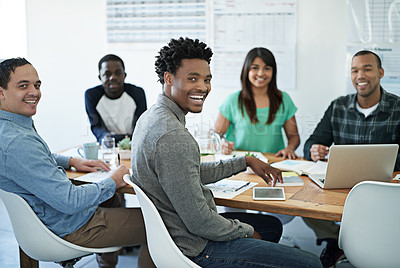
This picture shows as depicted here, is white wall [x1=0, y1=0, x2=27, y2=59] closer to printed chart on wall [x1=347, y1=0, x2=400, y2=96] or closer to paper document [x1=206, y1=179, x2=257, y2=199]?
printed chart on wall [x1=347, y1=0, x2=400, y2=96]

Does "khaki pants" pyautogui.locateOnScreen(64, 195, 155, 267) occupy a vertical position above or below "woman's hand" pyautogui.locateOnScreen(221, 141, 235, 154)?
below

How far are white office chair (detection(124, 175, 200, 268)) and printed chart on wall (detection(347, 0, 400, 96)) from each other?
8.31 ft

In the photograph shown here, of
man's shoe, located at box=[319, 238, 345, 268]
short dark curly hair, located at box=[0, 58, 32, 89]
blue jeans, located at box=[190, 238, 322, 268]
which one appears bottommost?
man's shoe, located at box=[319, 238, 345, 268]

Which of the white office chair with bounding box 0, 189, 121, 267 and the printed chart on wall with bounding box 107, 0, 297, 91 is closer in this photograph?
the white office chair with bounding box 0, 189, 121, 267

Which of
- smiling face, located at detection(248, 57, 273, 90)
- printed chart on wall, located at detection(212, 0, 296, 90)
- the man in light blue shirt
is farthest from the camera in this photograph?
printed chart on wall, located at detection(212, 0, 296, 90)

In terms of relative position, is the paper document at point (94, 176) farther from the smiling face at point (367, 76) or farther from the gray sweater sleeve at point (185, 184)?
the smiling face at point (367, 76)

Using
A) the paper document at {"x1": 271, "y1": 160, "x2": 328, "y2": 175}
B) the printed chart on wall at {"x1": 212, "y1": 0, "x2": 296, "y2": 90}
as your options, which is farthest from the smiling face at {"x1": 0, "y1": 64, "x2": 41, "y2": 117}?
the printed chart on wall at {"x1": 212, "y1": 0, "x2": 296, "y2": 90}

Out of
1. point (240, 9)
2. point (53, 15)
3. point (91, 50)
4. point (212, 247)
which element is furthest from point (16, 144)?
point (53, 15)

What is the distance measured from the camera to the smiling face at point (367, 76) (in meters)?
2.66

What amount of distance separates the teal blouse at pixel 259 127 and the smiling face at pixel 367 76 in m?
0.56

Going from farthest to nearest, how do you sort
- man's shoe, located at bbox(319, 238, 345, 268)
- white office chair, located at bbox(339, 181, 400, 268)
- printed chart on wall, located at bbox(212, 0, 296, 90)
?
printed chart on wall, located at bbox(212, 0, 296, 90)
man's shoe, located at bbox(319, 238, 345, 268)
white office chair, located at bbox(339, 181, 400, 268)

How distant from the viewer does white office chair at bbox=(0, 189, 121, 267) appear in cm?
173

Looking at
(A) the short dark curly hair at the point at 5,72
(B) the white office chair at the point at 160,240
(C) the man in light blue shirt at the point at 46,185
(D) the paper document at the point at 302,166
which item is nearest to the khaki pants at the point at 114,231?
(C) the man in light blue shirt at the point at 46,185

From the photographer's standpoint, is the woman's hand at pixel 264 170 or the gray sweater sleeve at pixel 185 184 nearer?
the gray sweater sleeve at pixel 185 184
